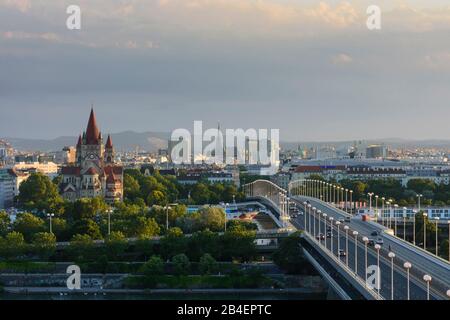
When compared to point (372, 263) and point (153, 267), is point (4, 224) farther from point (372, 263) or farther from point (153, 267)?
point (372, 263)

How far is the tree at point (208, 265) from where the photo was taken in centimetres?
3011

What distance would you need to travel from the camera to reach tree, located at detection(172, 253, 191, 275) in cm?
3023

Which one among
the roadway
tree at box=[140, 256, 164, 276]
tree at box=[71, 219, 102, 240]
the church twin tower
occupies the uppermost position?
the church twin tower

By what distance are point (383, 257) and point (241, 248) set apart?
27.9 ft

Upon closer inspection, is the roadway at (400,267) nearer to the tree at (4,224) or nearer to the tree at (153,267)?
the tree at (153,267)

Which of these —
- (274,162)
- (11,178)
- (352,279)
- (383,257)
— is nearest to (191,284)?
(383,257)

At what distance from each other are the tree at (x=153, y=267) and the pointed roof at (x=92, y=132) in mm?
33243

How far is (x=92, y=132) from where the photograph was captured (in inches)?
2470

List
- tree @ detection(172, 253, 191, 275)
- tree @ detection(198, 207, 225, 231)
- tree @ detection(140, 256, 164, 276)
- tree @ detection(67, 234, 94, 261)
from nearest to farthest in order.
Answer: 1. tree @ detection(140, 256, 164, 276)
2. tree @ detection(172, 253, 191, 275)
3. tree @ detection(67, 234, 94, 261)
4. tree @ detection(198, 207, 225, 231)

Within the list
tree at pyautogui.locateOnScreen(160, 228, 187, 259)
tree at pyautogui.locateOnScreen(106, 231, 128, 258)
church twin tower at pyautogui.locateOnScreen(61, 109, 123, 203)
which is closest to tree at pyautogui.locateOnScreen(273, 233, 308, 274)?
tree at pyautogui.locateOnScreen(160, 228, 187, 259)

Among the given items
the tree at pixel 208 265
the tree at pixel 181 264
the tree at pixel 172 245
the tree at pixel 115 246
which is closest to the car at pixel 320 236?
the tree at pixel 208 265

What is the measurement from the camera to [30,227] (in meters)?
37.5

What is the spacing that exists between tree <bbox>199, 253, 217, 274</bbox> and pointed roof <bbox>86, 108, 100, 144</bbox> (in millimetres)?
33259

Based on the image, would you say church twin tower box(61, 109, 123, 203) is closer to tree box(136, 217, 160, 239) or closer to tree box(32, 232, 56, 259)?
tree box(136, 217, 160, 239)
